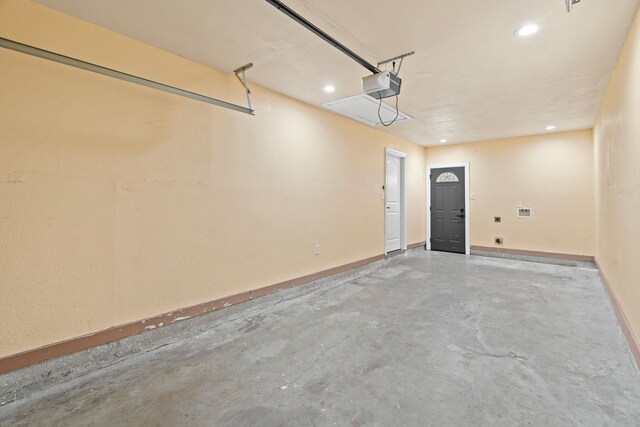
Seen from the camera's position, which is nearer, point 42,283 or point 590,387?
point 590,387

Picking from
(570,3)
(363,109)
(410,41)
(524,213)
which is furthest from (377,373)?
(524,213)

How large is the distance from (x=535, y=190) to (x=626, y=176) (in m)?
3.77

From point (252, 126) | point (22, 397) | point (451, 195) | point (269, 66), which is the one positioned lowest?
point (22, 397)

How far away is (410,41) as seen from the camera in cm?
244

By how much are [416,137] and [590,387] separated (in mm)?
4983

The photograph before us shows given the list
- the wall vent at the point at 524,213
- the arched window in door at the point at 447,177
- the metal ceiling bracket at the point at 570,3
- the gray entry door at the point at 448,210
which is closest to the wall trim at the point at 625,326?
the metal ceiling bracket at the point at 570,3

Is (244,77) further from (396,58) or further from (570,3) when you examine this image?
(570,3)

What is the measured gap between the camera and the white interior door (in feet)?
19.8

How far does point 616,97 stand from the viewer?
2.87 m

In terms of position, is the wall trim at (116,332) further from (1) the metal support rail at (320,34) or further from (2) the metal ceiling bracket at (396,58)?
(2) the metal ceiling bracket at (396,58)

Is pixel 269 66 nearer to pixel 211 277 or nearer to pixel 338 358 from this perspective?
pixel 211 277

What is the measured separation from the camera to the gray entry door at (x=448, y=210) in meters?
6.71

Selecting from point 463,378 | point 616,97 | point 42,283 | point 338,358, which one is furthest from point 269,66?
point 616,97

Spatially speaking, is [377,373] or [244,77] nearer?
[377,373]
